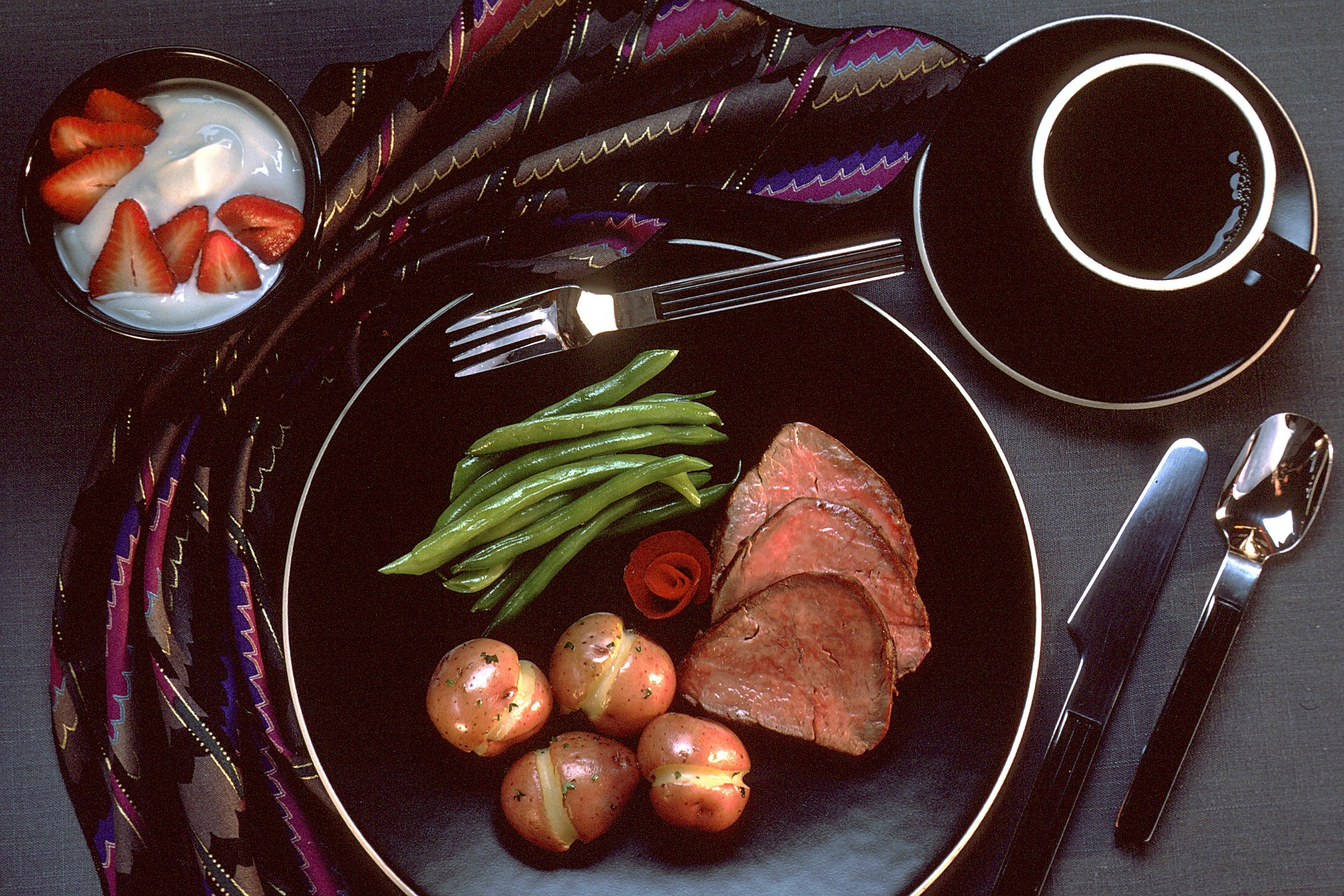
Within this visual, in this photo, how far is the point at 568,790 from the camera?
1500 mm

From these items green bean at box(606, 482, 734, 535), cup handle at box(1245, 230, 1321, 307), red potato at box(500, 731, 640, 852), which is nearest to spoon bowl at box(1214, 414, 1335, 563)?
cup handle at box(1245, 230, 1321, 307)

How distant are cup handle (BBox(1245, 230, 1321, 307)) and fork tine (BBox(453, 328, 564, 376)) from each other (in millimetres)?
1047

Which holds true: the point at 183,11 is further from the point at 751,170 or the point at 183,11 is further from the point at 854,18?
the point at 854,18

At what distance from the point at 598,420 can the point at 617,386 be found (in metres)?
0.07

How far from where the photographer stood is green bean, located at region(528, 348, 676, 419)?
1622mm

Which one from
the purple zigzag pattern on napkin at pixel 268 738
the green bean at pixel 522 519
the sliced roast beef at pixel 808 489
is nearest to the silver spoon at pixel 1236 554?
the sliced roast beef at pixel 808 489

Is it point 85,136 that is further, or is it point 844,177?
point 844,177

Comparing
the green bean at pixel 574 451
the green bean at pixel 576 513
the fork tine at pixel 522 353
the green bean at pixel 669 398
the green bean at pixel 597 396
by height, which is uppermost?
the fork tine at pixel 522 353

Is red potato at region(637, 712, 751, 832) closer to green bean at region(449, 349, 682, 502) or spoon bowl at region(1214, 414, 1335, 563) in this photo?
green bean at region(449, 349, 682, 502)

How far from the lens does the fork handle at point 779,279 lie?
1566 millimetres

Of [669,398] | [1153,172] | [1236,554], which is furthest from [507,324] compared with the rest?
[1236,554]

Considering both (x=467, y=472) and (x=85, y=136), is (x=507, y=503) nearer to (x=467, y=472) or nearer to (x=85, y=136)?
(x=467, y=472)

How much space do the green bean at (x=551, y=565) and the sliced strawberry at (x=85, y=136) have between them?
0.92 m

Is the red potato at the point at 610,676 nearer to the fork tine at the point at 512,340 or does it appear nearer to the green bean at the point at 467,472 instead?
the green bean at the point at 467,472
